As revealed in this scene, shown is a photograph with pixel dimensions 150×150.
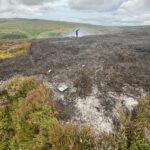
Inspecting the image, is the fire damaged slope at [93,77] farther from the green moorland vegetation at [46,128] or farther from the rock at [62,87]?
the green moorland vegetation at [46,128]

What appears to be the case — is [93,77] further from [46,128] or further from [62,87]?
[46,128]

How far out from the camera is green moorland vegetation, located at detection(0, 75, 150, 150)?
48.2 feet

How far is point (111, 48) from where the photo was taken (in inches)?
1244

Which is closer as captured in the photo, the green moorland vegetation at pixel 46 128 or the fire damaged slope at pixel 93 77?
the green moorland vegetation at pixel 46 128

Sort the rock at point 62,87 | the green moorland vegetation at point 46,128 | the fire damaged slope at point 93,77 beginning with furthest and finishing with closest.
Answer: the rock at point 62,87
the fire damaged slope at point 93,77
the green moorland vegetation at point 46,128

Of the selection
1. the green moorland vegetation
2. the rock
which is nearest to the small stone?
the rock

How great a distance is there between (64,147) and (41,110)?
3.42 meters

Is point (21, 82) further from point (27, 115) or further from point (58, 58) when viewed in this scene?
point (58, 58)

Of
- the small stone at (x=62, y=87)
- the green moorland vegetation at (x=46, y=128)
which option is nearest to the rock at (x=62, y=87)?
the small stone at (x=62, y=87)

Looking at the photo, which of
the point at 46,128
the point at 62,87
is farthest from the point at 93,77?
the point at 46,128

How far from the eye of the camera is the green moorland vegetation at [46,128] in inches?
578

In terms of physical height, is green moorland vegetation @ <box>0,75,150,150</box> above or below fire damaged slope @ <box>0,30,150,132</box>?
below

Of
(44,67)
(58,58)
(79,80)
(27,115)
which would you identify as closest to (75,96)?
(79,80)

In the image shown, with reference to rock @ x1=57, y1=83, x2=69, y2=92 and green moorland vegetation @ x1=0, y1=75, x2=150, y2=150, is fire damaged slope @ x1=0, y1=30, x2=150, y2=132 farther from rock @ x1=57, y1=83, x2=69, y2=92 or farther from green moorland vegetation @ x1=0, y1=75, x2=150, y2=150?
green moorland vegetation @ x1=0, y1=75, x2=150, y2=150
